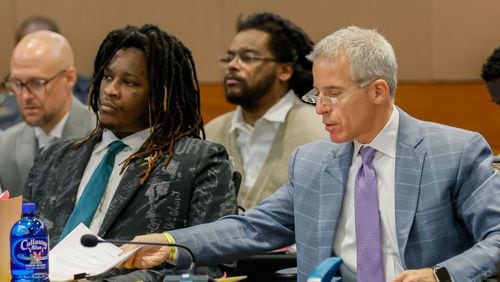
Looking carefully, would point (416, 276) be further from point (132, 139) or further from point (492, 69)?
point (132, 139)

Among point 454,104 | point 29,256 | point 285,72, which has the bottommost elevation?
point 454,104

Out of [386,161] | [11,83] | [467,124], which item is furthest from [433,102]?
[386,161]

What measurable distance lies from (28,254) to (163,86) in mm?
1101

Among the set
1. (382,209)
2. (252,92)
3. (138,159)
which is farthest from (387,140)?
(252,92)

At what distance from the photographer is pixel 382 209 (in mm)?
3174

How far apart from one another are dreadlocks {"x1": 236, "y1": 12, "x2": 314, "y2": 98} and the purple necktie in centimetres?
243

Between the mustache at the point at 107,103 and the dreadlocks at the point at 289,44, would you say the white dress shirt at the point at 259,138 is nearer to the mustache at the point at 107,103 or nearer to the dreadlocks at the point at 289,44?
the dreadlocks at the point at 289,44

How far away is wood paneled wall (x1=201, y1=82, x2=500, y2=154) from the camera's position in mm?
6414

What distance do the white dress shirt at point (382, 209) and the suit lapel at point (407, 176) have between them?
25mm

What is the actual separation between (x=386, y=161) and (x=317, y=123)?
6.43ft

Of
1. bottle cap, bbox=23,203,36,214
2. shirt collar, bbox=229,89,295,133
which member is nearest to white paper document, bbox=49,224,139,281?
bottle cap, bbox=23,203,36,214

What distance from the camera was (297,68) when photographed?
5.64 m

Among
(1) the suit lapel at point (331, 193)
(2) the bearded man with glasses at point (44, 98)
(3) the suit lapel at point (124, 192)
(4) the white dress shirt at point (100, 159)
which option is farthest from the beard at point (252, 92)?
(1) the suit lapel at point (331, 193)

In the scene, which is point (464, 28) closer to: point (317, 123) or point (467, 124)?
point (467, 124)
